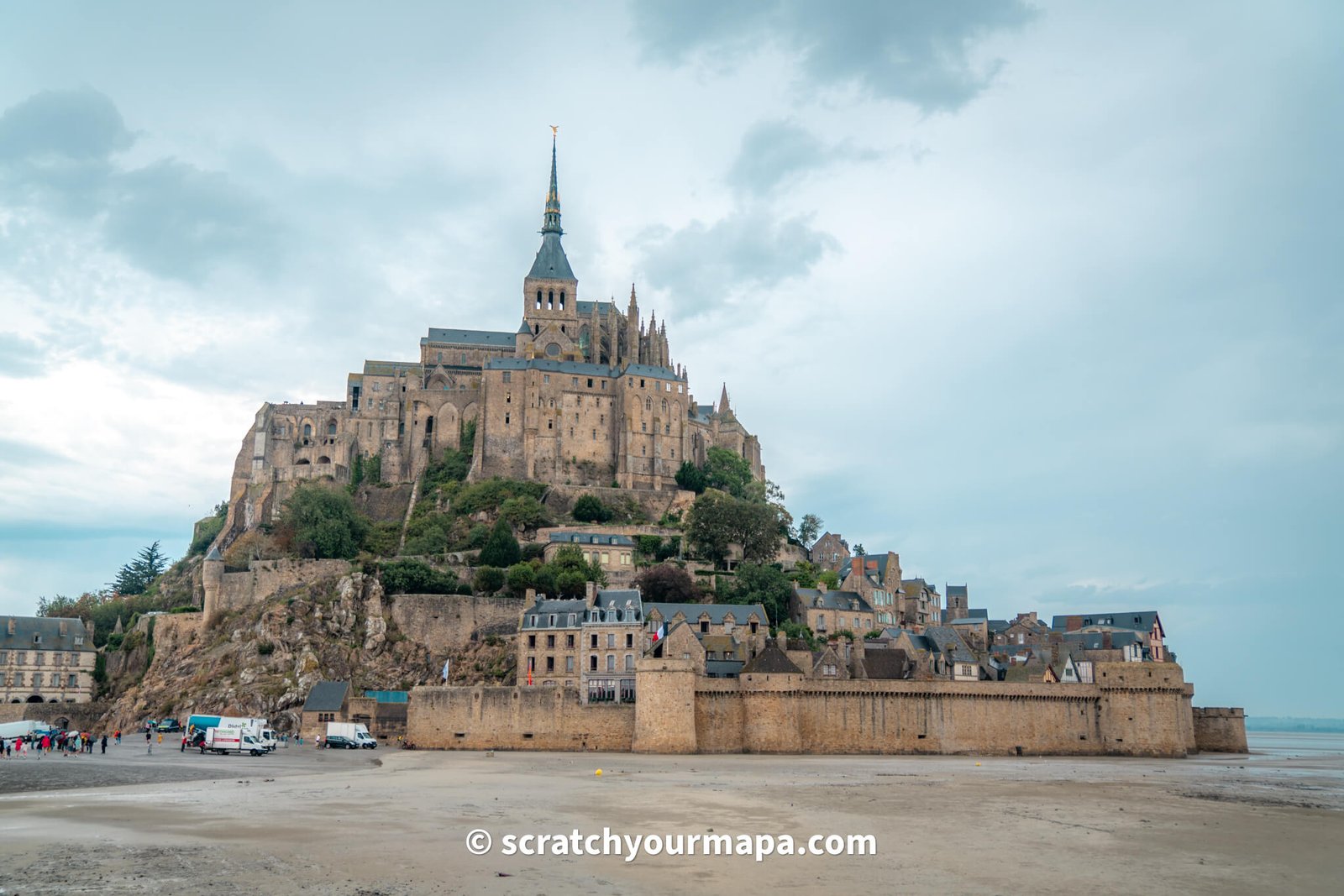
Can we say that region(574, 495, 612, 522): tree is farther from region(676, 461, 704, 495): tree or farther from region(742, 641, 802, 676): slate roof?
region(742, 641, 802, 676): slate roof

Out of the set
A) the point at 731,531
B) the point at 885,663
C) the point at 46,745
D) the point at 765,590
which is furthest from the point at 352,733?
the point at 731,531

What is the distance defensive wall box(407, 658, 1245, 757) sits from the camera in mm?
47844

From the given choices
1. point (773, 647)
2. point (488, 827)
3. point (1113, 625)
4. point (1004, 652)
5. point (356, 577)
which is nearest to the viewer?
point (488, 827)

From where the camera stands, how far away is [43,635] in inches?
2579

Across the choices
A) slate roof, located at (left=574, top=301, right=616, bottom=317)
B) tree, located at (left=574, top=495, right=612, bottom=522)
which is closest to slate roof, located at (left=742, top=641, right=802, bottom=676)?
tree, located at (left=574, top=495, right=612, bottom=522)

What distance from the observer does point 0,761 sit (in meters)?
38.9

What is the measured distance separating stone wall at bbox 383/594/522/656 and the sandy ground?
19.6 meters

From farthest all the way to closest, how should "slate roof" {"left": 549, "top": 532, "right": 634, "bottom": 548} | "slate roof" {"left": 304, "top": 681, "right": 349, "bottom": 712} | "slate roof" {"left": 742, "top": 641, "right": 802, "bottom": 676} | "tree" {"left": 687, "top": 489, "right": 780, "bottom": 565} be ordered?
1. "tree" {"left": 687, "top": 489, "right": 780, "bottom": 565}
2. "slate roof" {"left": 549, "top": 532, "right": 634, "bottom": 548}
3. "slate roof" {"left": 304, "top": 681, "right": 349, "bottom": 712}
4. "slate roof" {"left": 742, "top": 641, "right": 802, "bottom": 676}

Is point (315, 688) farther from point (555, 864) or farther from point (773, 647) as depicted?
point (555, 864)

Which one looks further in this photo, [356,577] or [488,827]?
[356,577]

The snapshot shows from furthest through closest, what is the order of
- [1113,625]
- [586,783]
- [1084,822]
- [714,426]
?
[714,426]
[1113,625]
[586,783]
[1084,822]

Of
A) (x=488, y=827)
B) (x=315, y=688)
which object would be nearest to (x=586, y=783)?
(x=488, y=827)

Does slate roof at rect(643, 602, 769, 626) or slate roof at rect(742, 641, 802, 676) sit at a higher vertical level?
slate roof at rect(643, 602, 769, 626)

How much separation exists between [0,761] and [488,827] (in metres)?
24.6
